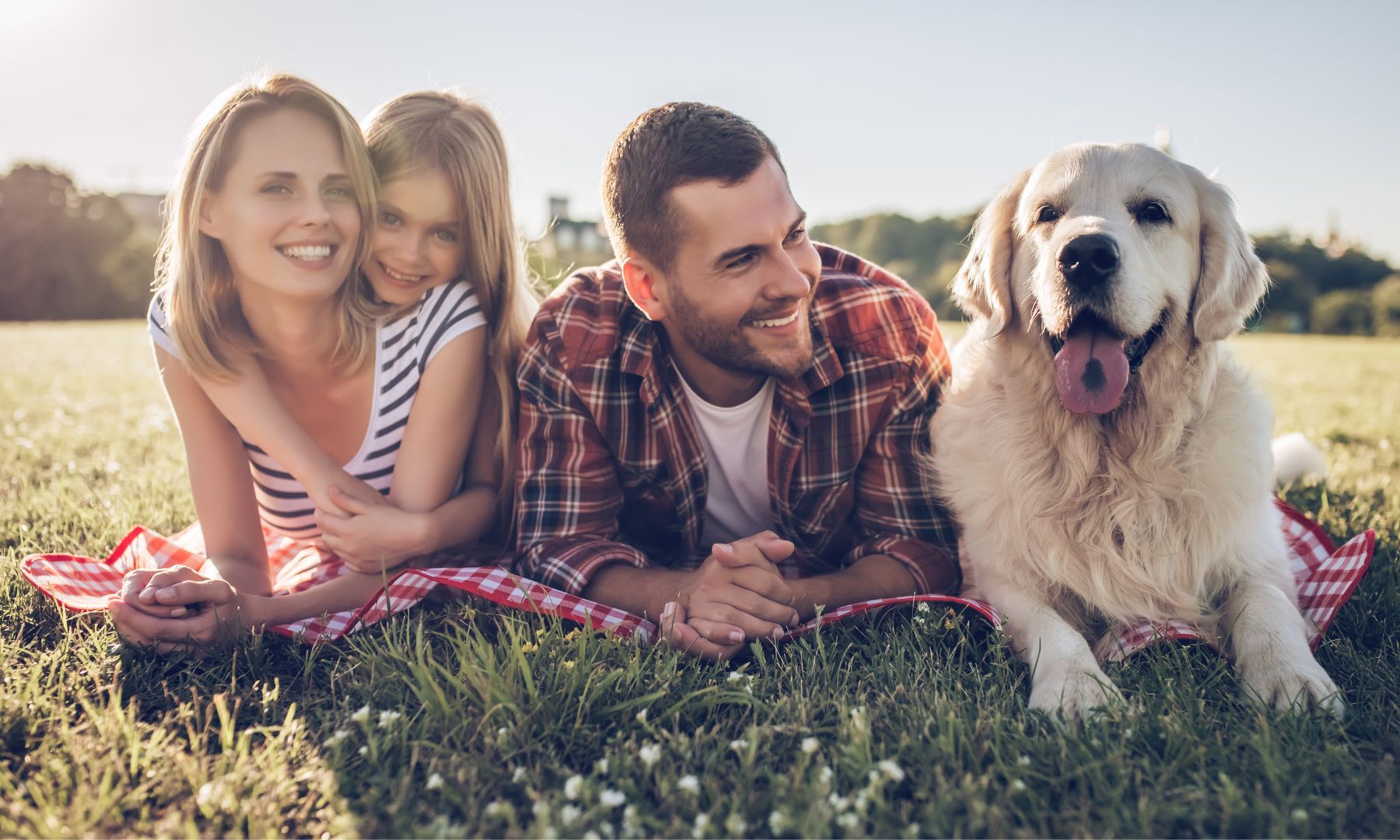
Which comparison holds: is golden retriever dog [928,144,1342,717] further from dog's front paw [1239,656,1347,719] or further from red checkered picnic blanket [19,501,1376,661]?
dog's front paw [1239,656,1347,719]

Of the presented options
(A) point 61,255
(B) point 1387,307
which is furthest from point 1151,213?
(B) point 1387,307

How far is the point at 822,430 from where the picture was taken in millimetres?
2820

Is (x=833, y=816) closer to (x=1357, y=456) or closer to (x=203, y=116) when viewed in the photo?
(x=203, y=116)

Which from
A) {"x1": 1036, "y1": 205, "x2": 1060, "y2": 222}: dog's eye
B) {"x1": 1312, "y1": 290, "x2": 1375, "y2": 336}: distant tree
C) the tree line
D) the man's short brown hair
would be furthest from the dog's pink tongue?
{"x1": 1312, "y1": 290, "x2": 1375, "y2": 336}: distant tree

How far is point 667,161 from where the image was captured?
2680 millimetres

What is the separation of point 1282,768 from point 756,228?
179 centimetres

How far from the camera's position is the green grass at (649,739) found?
1.59m

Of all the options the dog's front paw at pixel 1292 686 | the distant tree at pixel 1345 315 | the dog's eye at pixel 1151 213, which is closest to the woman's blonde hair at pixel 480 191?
the dog's eye at pixel 1151 213

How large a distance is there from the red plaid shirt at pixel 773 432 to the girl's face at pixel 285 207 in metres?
0.71

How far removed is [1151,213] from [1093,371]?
0.48 meters

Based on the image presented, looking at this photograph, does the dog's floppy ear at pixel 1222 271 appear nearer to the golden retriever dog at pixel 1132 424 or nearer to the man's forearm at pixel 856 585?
the golden retriever dog at pixel 1132 424

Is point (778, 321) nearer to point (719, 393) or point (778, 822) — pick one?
point (719, 393)

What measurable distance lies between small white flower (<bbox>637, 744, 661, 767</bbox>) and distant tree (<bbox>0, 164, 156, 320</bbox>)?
29880 mm

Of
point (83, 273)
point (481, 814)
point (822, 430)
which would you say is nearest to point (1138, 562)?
point (822, 430)
